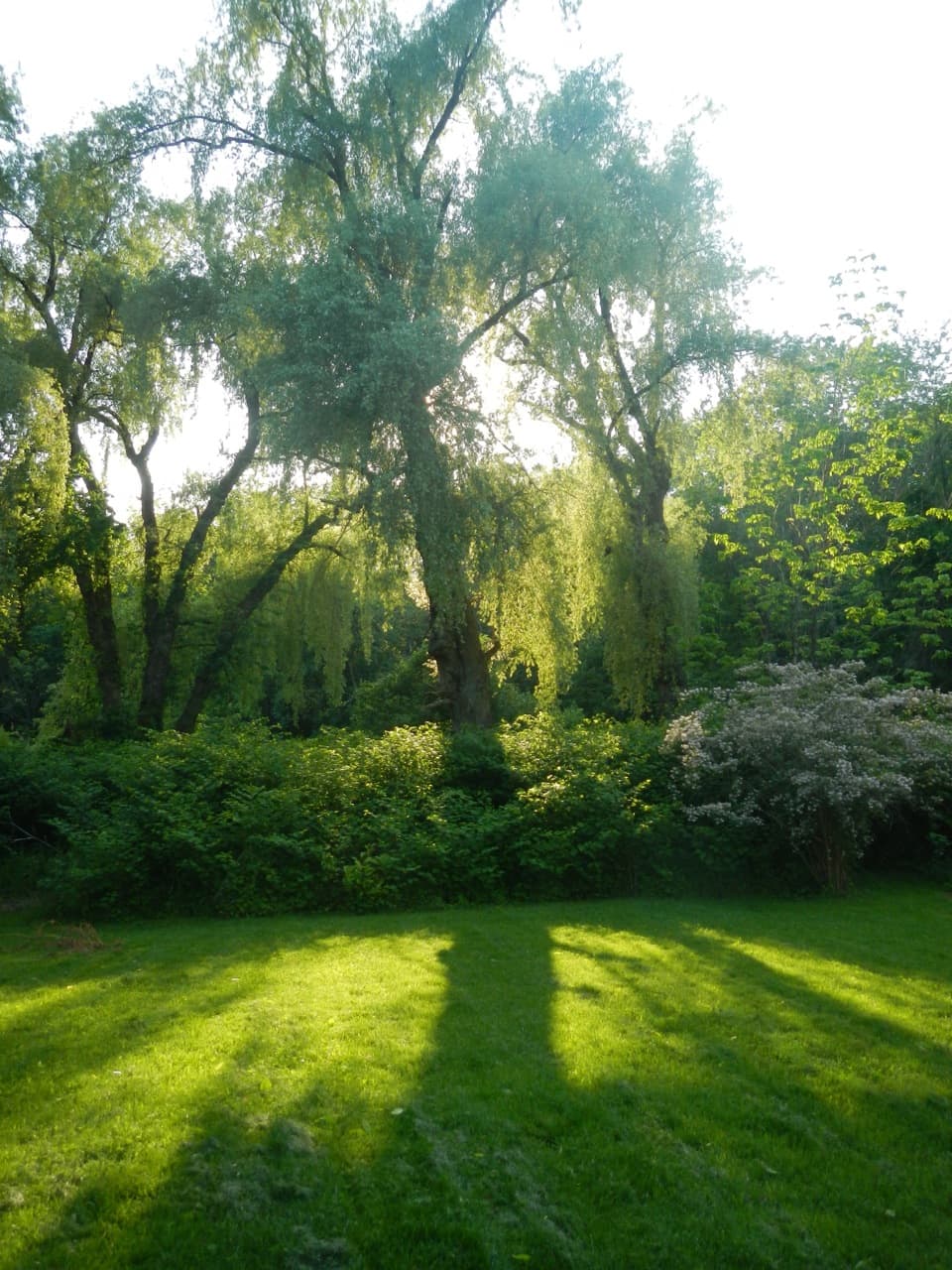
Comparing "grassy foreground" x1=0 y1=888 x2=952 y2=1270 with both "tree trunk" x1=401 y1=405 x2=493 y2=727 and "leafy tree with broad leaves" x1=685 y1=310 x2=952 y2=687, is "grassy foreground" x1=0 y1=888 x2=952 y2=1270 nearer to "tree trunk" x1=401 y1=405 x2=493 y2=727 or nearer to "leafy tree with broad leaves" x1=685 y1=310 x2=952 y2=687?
"tree trunk" x1=401 y1=405 x2=493 y2=727

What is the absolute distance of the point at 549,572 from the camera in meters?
18.4

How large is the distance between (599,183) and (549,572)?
21.7 ft

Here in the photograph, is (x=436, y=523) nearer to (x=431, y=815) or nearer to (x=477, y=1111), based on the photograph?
(x=431, y=815)

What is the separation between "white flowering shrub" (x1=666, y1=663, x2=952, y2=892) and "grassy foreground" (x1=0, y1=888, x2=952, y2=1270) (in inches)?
149

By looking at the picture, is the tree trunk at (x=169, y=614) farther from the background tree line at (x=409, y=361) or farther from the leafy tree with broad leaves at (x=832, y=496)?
the leafy tree with broad leaves at (x=832, y=496)

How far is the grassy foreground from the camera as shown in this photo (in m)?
4.02

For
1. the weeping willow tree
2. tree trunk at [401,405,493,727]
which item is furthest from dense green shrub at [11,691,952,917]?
the weeping willow tree

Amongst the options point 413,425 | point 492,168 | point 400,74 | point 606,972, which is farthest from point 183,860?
point 400,74

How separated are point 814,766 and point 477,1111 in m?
8.75

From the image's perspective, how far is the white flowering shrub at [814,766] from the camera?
491 inches

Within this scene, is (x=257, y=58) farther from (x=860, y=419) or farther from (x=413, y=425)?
(x=860, y=419)

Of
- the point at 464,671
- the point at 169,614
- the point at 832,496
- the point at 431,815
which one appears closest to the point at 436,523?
the point at 464,671

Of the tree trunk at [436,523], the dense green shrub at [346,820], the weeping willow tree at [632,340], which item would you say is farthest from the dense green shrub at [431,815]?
the weeping willow tree at [632,340]

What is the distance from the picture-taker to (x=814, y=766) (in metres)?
12.7
